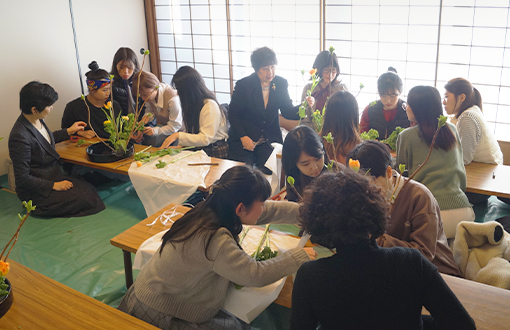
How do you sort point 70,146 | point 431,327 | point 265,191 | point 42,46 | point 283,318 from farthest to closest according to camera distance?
point 42,46, point 70,146, point 283,318, point 265,191, point 431,327

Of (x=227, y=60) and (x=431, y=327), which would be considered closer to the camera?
(x=431, y=327)

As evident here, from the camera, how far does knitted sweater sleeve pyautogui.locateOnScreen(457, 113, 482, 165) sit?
10.2 feet

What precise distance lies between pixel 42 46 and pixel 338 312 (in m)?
4.69

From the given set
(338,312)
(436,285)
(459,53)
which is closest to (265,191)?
(338,312)

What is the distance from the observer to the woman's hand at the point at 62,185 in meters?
3.58

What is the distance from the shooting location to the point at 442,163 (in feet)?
8.14

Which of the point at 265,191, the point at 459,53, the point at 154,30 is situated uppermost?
the point at 154,30

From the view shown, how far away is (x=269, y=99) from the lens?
4.05 m

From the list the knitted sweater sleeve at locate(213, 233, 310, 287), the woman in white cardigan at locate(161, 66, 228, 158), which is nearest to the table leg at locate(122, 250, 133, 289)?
the knitted sweater sleeve at locate(213, 233, 310, 287)

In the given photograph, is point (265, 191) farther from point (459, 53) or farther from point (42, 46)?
point (42, 46)

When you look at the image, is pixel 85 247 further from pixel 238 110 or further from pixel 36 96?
pixel 238 110

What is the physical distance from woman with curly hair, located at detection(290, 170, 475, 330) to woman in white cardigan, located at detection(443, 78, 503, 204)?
84.2 inches

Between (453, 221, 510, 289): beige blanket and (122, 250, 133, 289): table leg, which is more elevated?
(453, 221, 510, 289): beige blanket

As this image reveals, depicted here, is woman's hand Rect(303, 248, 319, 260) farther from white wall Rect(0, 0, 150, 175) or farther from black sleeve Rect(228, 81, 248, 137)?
white wall Rect(0, 0, 150, 175)
